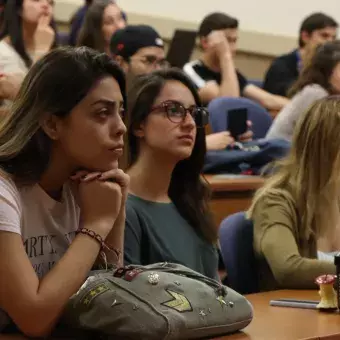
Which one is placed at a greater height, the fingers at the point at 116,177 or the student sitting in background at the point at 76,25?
the fingers at the point at 116,177

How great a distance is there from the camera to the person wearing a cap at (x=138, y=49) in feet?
13.9

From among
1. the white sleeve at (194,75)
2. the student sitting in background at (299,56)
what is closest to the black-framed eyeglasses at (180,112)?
the white sleeve at (194,75)

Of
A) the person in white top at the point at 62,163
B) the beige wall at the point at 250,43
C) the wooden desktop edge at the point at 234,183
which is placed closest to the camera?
the person in white top at the point at 62,163

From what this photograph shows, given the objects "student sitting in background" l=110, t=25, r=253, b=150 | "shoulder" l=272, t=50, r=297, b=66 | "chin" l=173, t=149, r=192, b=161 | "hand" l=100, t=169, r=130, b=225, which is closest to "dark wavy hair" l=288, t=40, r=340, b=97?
"student sitting in background" l=110, t=25, r=253, b=150

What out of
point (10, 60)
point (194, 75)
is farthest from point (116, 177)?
point (194, 75)

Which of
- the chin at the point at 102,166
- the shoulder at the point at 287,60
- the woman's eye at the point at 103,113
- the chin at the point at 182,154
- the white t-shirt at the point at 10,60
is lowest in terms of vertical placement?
the shoulder at the point at 287,60

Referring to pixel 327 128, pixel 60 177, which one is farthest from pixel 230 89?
pixel 60 177

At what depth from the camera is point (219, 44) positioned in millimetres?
5285

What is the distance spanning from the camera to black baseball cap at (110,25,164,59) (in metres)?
4.24

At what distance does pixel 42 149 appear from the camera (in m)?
1.68

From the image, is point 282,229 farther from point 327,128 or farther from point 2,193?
point 2,193

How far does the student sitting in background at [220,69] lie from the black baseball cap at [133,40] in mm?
805

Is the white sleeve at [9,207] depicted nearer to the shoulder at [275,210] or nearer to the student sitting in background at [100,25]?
the shoulder at [275,210]

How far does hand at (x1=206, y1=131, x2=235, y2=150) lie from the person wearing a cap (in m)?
0.53
